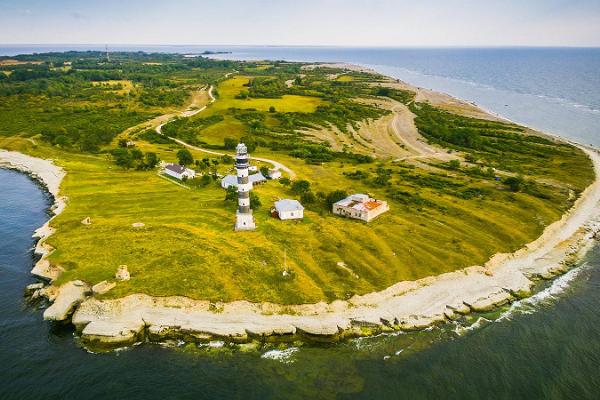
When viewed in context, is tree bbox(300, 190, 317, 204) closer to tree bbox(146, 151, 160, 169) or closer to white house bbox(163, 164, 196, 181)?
white house bbox(163, 164, 196, 181)

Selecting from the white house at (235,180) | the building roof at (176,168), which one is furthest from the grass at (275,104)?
the white house at (235,180)

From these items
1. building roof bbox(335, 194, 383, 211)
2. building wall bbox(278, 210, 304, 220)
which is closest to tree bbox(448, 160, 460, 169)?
building roof bbox(335, 194, 383, 211)

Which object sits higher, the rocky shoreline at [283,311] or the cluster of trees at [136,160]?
the cluster of trees at [136,160]

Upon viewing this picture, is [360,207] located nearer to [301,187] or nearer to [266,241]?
[301,187]

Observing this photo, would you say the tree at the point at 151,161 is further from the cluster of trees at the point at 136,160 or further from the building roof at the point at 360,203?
the building roof at the point at 360,203

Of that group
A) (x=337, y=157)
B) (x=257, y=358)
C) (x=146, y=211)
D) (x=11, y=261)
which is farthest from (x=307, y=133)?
(x=257, y=358)

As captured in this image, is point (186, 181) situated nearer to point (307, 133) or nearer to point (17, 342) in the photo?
point (17, 342)

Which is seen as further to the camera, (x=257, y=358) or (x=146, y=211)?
(x=146, y=211)
